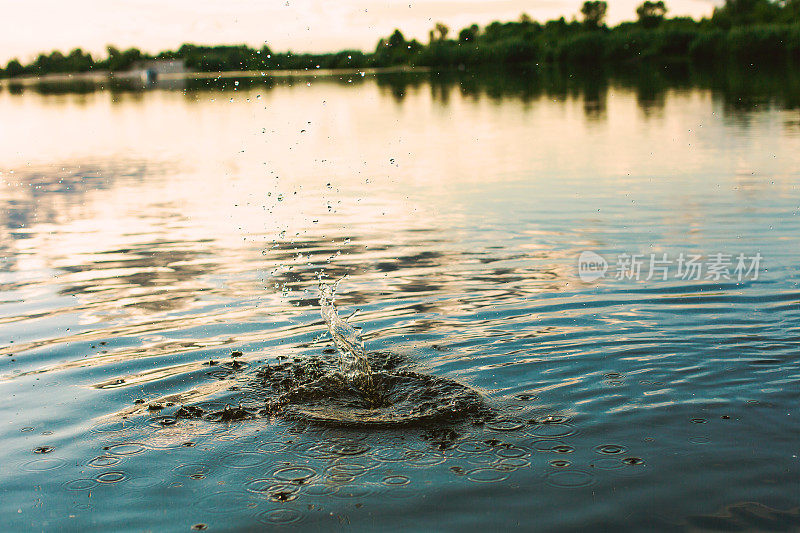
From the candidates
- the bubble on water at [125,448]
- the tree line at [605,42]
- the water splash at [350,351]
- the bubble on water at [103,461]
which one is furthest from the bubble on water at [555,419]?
the tree line at [605,42]

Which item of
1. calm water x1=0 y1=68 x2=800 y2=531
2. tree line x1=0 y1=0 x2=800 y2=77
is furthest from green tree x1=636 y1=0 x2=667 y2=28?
calm water x1=0 y1=68 x2=800 y2=531

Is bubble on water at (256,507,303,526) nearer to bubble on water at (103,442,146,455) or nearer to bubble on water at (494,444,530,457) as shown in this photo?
bubble on water at (103,442,146,455)

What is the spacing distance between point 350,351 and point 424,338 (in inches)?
48.2

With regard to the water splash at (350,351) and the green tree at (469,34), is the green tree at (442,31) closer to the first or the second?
the green tree at (469,34)

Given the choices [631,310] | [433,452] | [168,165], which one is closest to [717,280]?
[631,310]

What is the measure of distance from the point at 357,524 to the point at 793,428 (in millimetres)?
4054

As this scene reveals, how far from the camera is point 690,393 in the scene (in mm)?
8102

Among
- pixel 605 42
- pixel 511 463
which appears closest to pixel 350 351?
pixel 511 463

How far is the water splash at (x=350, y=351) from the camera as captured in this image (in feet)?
29.3

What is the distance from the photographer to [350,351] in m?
9.30

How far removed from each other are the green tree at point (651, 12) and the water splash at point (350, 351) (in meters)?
157

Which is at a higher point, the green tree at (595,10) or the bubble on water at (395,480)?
the green tree at (595,10)

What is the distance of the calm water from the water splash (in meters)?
0.36

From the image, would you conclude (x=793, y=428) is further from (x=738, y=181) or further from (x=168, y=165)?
(x=168, y=165)
